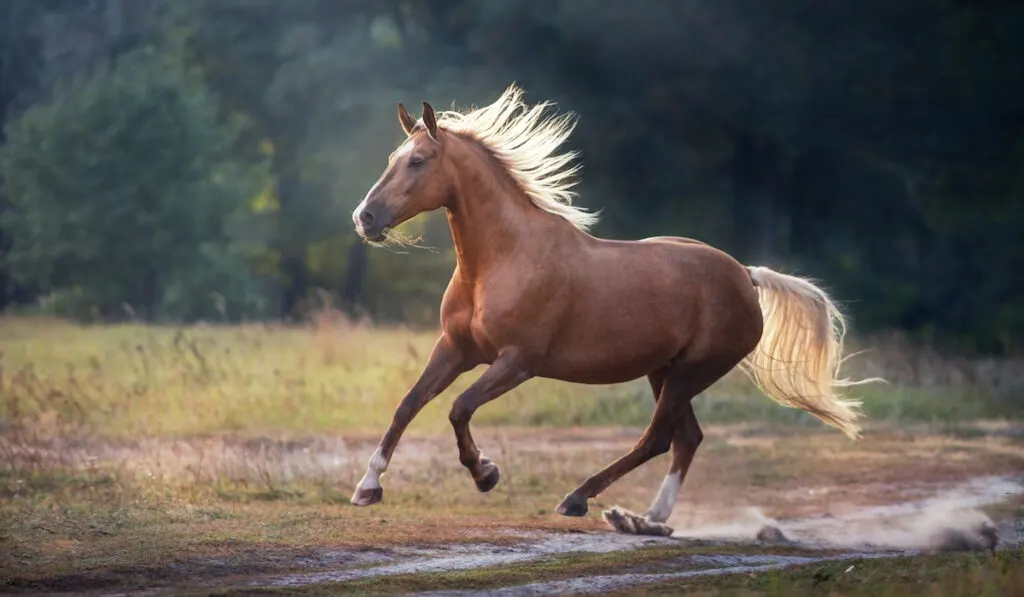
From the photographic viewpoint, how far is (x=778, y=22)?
2691 cm

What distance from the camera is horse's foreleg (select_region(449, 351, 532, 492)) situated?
871 centimetres

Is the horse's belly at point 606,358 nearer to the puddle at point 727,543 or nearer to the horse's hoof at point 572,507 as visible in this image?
the horse's hoof at point 572,507

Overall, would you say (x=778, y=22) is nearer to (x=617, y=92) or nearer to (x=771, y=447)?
(x=617, y=92)

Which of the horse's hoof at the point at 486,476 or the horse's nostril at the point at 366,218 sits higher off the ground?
the horse's nostril at the point at 366,218

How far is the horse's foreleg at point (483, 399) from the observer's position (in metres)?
8.71

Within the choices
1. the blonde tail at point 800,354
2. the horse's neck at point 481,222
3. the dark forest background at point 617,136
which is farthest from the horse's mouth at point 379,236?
the dark forest background at point 617,136

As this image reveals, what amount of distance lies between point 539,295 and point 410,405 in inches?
38.6

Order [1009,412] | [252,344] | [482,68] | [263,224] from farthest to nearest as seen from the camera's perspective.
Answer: [263,224] → [482,68] → [252,344] → [1009,412]

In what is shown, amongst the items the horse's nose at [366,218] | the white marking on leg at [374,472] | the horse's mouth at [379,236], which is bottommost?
the white marking on leg at [374,472]

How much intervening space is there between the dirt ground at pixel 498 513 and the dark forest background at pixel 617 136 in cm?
885

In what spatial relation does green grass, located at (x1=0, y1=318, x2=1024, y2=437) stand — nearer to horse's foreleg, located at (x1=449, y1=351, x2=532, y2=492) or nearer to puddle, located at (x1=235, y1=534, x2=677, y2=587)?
horse's foreleg, located at (x1=449, y1=351, x2=532, y2=492)

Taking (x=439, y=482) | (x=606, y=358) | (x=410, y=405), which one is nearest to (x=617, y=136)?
(x=439, y=482)

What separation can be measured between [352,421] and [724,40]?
13.6 metres

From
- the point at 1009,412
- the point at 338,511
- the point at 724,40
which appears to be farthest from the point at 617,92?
the point at 338,511
